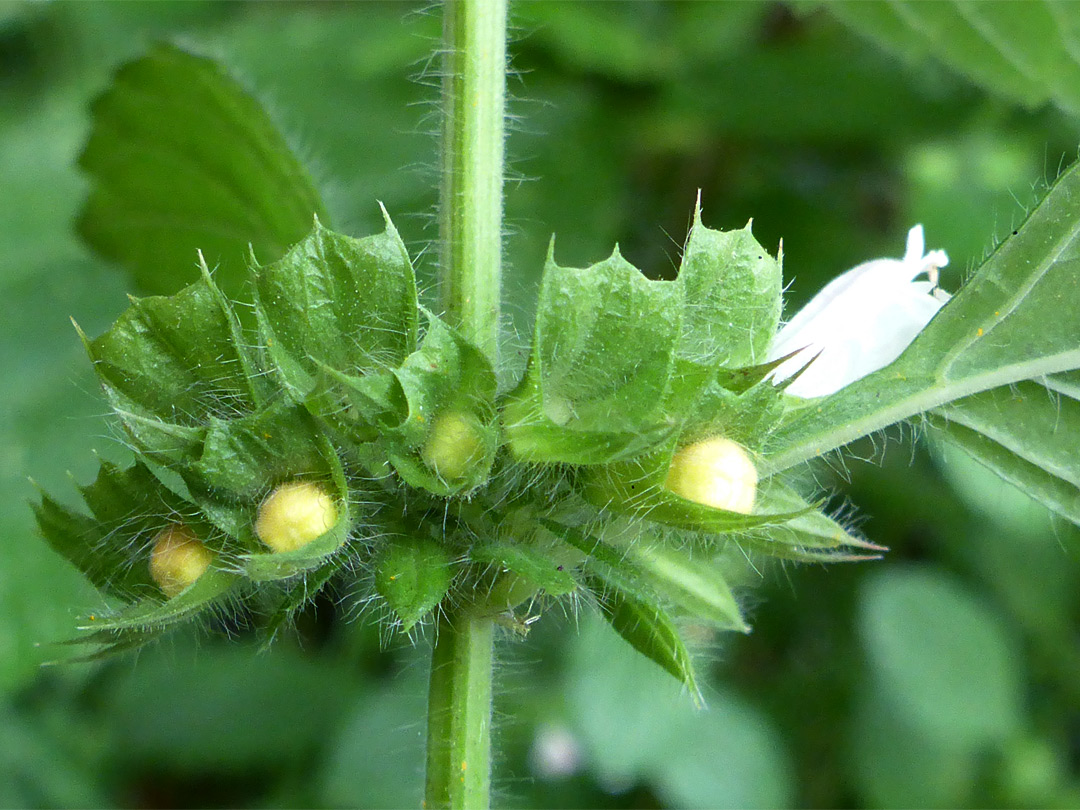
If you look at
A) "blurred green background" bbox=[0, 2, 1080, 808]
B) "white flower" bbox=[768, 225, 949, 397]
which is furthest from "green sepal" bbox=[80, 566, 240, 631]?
"blurred green background" bbox=[0, 2, 1080, 808]

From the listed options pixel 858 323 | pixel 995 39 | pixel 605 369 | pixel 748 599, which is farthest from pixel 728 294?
pixel 748 599

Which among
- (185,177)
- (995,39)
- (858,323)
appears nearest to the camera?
(858,323)

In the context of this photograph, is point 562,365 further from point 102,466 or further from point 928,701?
point 928,701

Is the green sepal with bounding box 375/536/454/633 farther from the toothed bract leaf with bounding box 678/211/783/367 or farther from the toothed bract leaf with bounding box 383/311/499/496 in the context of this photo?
the toothed bract leaf with bounding box 678/211/783/367

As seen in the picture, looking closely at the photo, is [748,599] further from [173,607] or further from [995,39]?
[173,607]

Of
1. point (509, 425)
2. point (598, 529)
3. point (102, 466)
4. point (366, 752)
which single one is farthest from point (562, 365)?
point (366, 752)

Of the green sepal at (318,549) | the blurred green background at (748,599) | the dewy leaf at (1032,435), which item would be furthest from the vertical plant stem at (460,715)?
the blurred green background at (748,599)
